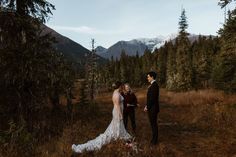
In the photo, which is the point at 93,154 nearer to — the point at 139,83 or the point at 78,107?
the point at 78,107

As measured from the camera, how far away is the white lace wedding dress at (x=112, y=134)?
1058cm

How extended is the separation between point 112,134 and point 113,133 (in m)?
0.06

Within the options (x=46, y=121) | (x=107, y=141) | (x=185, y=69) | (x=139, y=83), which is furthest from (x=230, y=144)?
(x=139, y=83)

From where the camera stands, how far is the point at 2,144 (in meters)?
10.1

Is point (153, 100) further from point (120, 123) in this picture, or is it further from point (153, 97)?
point (120, 123)

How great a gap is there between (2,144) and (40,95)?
4.43m

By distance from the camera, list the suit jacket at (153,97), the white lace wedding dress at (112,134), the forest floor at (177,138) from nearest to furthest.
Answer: the forest floor at (177,138) < the white lace wedding dress at (112,134) < the suit jacket at (153,97)

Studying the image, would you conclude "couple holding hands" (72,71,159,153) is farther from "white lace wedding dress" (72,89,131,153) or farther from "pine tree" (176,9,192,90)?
"pine tree" (176,9,192,90)

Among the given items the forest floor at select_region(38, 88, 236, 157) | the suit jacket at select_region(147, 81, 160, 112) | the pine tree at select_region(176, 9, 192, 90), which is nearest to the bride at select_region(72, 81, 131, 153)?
the forest floor at select_region(38, 88, 236, 157)

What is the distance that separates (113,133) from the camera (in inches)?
465

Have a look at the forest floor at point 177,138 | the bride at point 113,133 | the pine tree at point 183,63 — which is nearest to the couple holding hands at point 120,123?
the bride at point 113,133

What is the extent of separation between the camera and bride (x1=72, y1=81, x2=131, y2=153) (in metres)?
10.6

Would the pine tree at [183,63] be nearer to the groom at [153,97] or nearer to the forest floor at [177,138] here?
the forest floor at [177,138]

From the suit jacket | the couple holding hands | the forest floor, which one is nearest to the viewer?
the forest floor
